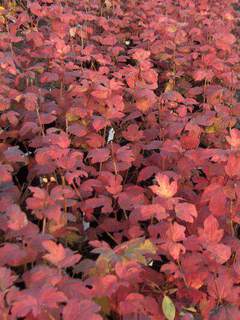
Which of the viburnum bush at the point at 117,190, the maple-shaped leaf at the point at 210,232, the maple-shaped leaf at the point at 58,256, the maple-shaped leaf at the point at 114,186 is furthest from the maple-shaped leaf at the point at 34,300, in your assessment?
the maple-shaped leaf at the point at 114,186

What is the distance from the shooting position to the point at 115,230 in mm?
1850

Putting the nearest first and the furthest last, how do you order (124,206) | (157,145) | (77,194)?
(124,206)
(77,194)
(157,145)

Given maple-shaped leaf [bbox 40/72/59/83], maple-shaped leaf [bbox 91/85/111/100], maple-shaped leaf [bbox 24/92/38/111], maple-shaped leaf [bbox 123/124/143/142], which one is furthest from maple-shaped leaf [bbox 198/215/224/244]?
maple-shaped leaf [bbox 40/72/59/83]

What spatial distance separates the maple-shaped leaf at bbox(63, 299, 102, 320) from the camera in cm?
113

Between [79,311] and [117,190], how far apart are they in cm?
72

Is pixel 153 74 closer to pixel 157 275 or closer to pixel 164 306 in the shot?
pixel 157 275

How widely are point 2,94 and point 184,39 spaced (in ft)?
4.60

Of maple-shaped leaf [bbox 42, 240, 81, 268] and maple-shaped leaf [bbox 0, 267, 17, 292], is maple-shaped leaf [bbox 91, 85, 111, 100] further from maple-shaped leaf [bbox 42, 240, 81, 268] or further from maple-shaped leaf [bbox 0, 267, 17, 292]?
maple-shaped leaf [bbox 0, 267, 17, 292]

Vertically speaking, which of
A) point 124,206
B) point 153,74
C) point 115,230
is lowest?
point 115,230

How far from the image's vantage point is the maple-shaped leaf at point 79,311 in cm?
113

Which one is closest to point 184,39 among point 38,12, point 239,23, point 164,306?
point 38,12

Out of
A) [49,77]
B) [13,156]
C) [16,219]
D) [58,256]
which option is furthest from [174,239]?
[49,77]

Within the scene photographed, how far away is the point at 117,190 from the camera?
5.95ft

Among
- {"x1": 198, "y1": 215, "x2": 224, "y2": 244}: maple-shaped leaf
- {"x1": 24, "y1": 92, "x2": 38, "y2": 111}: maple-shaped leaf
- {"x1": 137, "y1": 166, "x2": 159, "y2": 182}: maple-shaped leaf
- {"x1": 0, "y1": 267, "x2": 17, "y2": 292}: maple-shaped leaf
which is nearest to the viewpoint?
{"x1": 0, "y1": 267, "x2": 17, "y2": 292}: maple-shaped leaf
